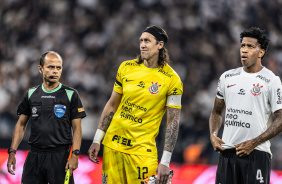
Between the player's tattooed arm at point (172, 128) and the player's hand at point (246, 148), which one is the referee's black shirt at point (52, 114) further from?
the player's hand at point (246, 148)

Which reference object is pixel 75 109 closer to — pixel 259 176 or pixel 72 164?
pixel 72 164

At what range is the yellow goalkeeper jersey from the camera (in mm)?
3541

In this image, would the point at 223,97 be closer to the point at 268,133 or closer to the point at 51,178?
the point at 268,133

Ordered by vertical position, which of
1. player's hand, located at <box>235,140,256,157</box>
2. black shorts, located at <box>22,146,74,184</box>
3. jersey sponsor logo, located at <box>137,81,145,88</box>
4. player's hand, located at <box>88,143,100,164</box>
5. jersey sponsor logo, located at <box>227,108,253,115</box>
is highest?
jersey sponsor logo, located at <box>137,81,145,88</box>

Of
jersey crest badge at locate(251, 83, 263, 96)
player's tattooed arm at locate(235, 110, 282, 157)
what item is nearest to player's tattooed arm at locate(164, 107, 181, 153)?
player's tattooed arm at locate(235, 110, 282, 157)

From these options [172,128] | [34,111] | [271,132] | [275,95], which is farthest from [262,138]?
[34,111]

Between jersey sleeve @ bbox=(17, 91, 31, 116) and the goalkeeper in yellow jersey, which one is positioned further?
jersey sleeve @ bbox=(17, 91, 31, 116)

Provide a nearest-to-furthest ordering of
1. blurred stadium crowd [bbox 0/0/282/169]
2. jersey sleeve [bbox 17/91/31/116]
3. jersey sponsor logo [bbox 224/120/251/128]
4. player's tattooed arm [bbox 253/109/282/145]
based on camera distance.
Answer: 1. player's tattooed arm [bbox 253/109/282/145]
2. jersey sponsor logo [bbox 224/120/251/128]
3. jersey sleeve [bbox 17/91/31/116]
4. blurred stadium crowd [bbox 0/0/282/169]

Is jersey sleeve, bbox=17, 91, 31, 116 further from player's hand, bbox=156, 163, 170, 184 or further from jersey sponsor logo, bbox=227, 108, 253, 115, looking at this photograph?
jersey sponsor logo, bbox=227, 108, 253, 115

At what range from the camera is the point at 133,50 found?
7199 millimetres

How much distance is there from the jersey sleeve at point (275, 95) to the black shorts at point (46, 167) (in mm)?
1841

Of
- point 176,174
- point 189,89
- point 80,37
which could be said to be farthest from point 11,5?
point 176,174

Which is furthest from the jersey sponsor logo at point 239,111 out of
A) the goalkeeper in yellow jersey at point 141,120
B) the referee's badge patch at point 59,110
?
the referee's badge patch at point 59,110

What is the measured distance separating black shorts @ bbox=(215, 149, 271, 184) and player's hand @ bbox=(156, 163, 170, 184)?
1.46 feet
